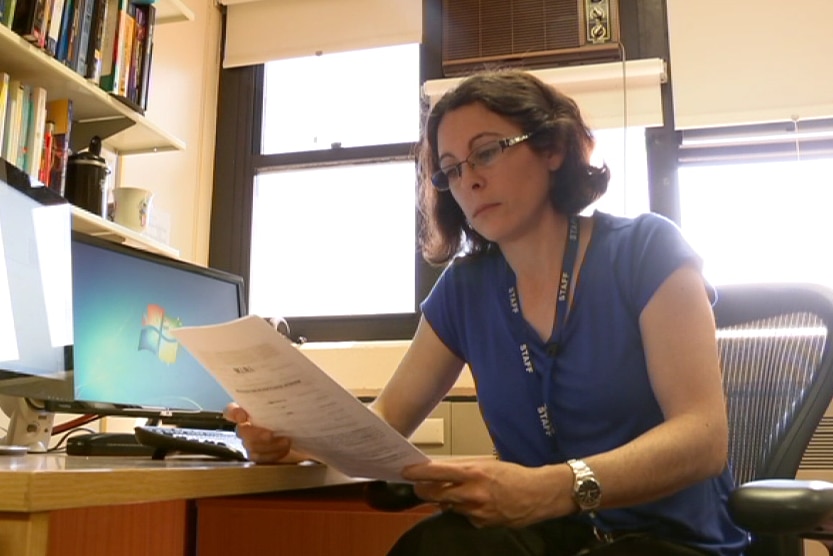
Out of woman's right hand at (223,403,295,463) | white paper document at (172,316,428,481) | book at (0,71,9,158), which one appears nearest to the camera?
white paper document at (172,316,428,481)

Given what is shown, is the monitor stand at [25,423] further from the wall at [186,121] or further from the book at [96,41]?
the wall at [186,121]

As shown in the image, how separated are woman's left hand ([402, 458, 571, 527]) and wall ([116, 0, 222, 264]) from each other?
212 cm

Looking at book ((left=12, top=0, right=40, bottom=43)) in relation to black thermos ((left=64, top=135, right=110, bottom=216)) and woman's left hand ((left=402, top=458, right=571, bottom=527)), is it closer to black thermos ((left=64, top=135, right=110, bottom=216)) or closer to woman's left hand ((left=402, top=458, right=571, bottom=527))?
black thermos ((left=64, top=135, right=110, bottom=216))

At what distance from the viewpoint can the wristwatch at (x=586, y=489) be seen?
83 centimetres

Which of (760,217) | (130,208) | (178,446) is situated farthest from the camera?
(760,217)

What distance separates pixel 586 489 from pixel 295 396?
1.06ft

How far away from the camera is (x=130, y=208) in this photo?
2207 millimetres

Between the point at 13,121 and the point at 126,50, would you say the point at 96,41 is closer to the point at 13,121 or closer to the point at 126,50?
the point at 126,50

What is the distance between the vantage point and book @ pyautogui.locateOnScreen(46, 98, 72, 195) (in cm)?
194

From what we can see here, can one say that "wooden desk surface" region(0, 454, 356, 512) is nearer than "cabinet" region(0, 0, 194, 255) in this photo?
Yes

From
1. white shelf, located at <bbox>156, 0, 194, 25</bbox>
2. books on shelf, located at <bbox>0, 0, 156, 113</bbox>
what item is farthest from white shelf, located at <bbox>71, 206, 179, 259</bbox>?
white shelf, located at <bbox>156, 0, 194, 25</bbox>

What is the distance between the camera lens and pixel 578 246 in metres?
1.14

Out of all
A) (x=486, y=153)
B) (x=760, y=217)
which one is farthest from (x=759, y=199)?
(x=486, y=153)

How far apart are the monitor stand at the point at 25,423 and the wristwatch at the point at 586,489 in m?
0.83
